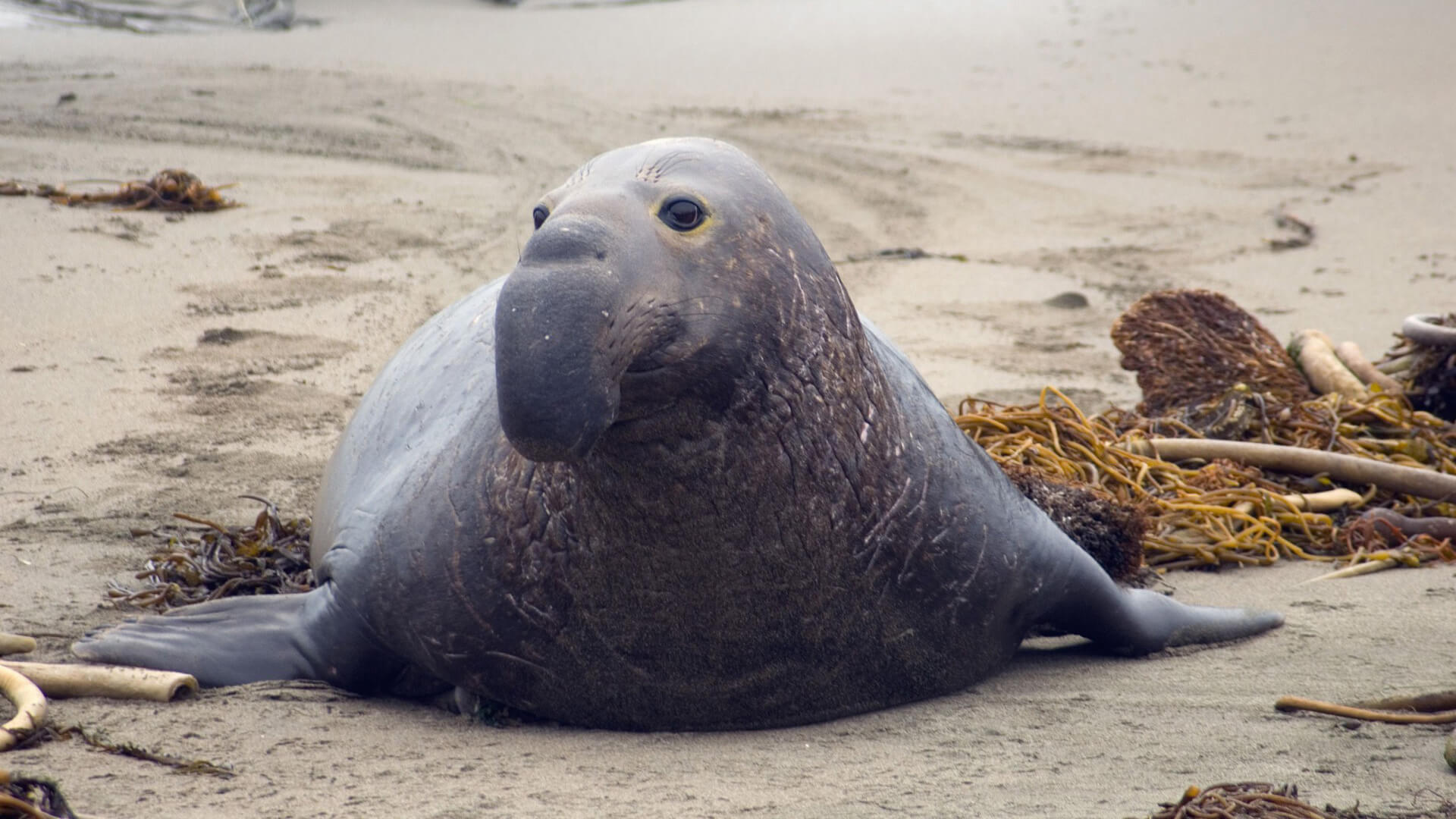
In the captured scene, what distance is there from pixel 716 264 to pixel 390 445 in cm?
133

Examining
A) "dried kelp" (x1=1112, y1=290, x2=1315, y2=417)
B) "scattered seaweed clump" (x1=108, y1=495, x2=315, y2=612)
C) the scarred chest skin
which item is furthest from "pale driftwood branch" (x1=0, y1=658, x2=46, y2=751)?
"dried kelp" (x1=1112, y1=290, x2=1315, y2=417)

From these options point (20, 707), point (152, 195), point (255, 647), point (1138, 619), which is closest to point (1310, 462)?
point (1138, 619)

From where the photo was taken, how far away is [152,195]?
7.70m

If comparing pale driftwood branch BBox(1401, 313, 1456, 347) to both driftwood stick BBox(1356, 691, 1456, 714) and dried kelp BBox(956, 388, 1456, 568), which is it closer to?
dried kelp BBox(956, 388, 1456, 568)

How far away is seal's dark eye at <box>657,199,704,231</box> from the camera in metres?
2.35

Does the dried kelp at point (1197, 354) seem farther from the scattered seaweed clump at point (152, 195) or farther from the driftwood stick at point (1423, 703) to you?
the scattered seaweed clump at point (152, 195)

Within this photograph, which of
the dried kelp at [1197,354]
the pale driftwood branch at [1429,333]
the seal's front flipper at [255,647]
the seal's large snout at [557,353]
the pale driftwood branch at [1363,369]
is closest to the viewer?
the seal's large snout at [557,353]

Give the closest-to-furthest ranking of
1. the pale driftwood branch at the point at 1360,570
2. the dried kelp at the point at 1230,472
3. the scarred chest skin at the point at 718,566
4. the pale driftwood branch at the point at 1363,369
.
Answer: the scarred chest skin at the point at 718,566 → the pale driftwood branch at the point at 1360,570 → the dried kelp at the point at 1230,472 → the pale driftwood branch at the point at 1363,369

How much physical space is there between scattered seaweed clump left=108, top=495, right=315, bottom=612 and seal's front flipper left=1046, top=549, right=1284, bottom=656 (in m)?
2.00

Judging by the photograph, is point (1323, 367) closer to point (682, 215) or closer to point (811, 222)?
point (682, 215)

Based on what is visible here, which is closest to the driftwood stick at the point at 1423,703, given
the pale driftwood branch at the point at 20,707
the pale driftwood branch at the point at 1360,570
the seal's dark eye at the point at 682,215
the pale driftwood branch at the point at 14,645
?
the pale driftwood branch at the point at 1360,570

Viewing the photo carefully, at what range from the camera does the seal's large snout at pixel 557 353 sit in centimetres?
207

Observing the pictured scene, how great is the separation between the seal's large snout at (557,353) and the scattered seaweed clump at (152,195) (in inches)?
243

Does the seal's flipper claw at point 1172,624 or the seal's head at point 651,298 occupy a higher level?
the seal's head at point 651,298
